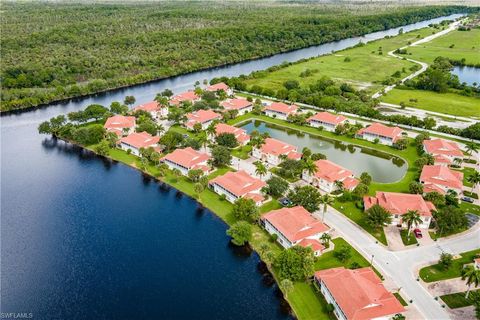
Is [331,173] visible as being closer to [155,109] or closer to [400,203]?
[400,203]

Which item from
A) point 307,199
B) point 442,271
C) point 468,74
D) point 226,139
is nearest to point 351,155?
point 226,139

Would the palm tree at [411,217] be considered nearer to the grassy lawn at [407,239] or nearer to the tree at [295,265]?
the grassy lawn at [407,239]

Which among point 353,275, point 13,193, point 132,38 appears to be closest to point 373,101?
point 353,275

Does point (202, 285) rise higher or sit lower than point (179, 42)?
lower

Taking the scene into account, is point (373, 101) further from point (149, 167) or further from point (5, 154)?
point (5, 154)

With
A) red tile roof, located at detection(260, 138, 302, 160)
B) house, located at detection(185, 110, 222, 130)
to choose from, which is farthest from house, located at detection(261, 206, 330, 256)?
house, located at detection(185, 110, 222, 130)
